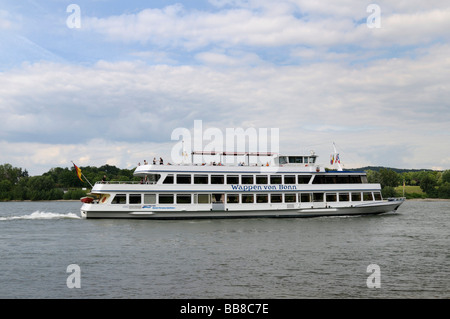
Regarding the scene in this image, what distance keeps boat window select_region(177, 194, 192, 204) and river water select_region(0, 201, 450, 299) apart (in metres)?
3.15

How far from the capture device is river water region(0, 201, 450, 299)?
56.8 feet

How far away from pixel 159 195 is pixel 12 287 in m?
22.8

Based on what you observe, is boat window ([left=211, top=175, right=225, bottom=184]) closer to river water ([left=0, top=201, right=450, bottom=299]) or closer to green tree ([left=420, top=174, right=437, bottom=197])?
river water ([left=0, top=201, right=450, bottom=299])

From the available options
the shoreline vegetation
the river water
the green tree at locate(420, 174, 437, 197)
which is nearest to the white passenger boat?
the river water

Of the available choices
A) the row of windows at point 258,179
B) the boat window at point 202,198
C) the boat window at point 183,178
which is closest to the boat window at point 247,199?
the row of windows at point 258,179

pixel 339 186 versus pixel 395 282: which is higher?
pixel 339 186

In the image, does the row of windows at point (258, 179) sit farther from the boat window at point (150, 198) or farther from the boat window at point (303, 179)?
the boat window at point (150, 198)

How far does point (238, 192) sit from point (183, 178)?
5418mm

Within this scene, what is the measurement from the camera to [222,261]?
22719 millimetres

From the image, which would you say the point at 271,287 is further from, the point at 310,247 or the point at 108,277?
the point at 310,247

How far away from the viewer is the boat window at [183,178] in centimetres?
4075
